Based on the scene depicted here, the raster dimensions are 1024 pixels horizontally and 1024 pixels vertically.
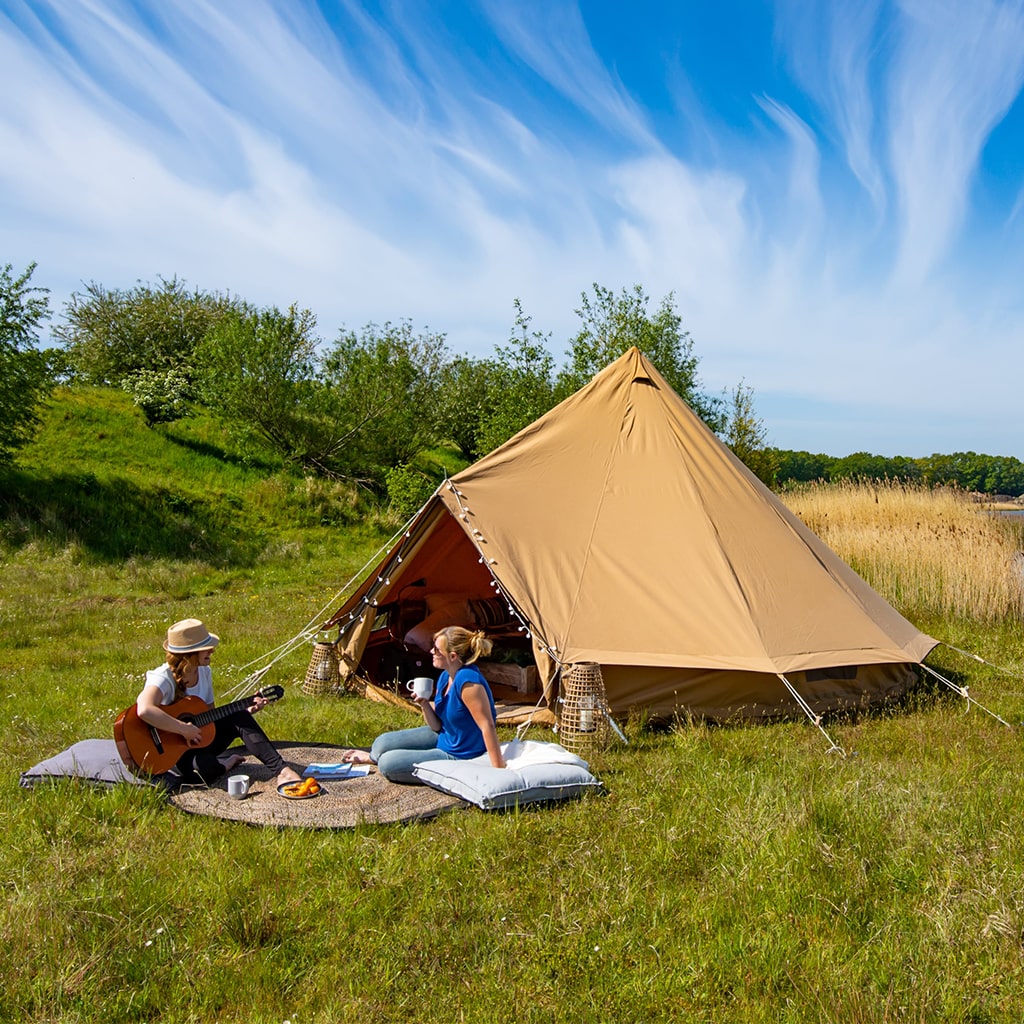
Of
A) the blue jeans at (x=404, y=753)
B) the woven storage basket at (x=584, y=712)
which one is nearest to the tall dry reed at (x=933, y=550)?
the woven storage basket at (x=584, y=712)

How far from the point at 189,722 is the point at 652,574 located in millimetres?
3260

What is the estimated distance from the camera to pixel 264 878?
140 inches

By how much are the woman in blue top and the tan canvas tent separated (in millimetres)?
1160

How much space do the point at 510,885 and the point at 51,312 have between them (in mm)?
13027

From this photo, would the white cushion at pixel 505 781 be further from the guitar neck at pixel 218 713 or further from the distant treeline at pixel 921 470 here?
the distant treeline at pixel 921 470

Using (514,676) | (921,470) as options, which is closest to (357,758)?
(514,676)

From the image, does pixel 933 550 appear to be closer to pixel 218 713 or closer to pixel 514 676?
pixel 514 676

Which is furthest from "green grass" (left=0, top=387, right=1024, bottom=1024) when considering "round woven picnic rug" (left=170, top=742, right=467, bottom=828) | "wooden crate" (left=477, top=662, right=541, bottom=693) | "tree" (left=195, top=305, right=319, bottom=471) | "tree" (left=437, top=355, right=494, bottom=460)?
"tree" (left=437, top=355, right=494, bottom=460)

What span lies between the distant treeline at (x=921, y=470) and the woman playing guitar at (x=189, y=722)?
13.4m

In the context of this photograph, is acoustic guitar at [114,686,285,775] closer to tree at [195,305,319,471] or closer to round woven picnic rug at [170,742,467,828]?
round woven picnic rug at [170,742,467,828]

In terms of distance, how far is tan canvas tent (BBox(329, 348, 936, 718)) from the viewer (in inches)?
239

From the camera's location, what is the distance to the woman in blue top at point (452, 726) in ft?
15.2

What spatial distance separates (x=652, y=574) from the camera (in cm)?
643

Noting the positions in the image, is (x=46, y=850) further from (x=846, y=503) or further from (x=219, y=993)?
(x=846, y=503)
